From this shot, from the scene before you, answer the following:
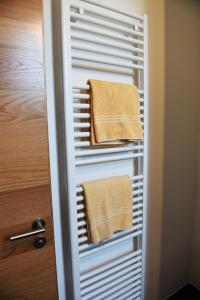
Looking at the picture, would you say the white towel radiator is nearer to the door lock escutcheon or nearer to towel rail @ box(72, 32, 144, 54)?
towel rail @ box(72, 32, 144, 54)

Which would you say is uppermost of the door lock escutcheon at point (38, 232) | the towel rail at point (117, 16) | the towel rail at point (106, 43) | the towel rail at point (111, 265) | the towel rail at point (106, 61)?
the towel rail at point (117, 16)

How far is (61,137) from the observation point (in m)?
1.04

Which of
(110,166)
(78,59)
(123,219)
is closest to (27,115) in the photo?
(78,59)

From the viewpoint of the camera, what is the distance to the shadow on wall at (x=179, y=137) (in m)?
1.47

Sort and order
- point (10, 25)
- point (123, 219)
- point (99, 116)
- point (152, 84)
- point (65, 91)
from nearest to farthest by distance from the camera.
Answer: point (10, 25) < point (65, 91) < point (99, 116) < point (123, 219) < point (152, 84)

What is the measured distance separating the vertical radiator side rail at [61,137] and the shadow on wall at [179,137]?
2.63ft

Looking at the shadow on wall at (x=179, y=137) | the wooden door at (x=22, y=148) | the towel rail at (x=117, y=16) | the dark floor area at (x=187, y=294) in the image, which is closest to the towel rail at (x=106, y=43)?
the towel rail at (x=117, y=16)

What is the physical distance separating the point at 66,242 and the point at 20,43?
0.99 m

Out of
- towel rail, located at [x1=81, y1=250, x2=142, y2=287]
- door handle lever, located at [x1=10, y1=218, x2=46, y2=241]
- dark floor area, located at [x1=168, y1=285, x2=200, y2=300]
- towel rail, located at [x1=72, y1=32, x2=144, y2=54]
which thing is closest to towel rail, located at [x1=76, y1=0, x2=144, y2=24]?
towel rail, located at [x1=72, y1=32, x2=144, y2=54]

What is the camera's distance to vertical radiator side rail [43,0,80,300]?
0.97m

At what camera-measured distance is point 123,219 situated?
1.23 m

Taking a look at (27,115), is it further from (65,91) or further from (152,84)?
(152,84)

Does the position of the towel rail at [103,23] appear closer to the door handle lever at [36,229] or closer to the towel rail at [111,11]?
the towel rail at [111,11]

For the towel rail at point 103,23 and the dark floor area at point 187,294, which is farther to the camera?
the dark floor area at point 187,294
